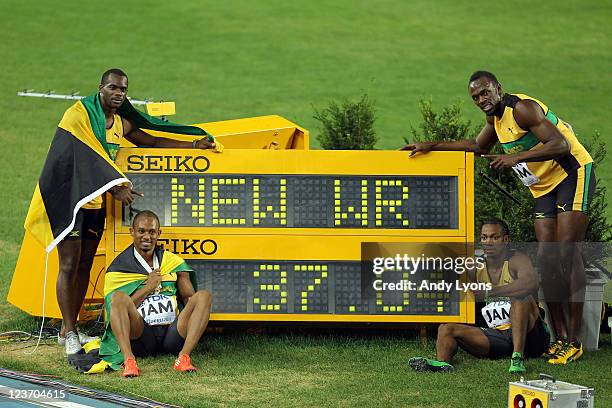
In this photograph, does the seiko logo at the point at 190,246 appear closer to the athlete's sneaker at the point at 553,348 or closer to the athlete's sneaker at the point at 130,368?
the athlete's sneaker at the point at 130,368

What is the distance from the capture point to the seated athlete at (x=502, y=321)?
9.95m

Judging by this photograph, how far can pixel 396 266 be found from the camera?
10.5 meters

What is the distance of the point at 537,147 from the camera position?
10367 millimetres

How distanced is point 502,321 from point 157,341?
2501 millimetres

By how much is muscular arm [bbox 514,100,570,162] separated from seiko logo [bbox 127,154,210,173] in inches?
93.5

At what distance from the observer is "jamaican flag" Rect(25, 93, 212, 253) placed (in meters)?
10.4

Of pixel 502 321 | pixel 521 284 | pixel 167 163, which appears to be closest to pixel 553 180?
pixel 521 284

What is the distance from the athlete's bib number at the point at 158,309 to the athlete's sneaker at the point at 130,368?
527 millimetres

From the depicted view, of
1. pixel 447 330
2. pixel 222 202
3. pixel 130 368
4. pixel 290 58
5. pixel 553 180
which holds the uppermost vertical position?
pixel 290 58

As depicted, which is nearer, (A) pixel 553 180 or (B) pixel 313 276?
(A) pixel 553 180

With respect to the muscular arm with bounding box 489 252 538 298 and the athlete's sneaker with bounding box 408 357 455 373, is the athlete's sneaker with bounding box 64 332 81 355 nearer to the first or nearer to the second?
the athlete's sneaker with bounding box 408 357 455 373

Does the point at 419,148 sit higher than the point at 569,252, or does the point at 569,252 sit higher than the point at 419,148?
the point at 419,148

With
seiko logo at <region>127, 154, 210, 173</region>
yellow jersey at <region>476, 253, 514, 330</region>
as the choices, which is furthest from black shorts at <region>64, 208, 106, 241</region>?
yellow jersey at <region>476, 253, 514, 330</region>

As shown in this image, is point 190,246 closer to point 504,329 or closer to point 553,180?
point 504,329
